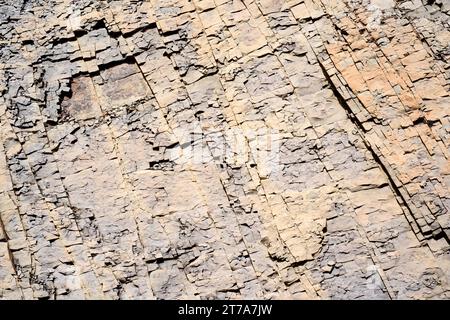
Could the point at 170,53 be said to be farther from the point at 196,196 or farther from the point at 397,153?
the point at 397,153

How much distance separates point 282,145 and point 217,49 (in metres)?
1.83

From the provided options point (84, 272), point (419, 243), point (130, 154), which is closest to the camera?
point (419, 243)

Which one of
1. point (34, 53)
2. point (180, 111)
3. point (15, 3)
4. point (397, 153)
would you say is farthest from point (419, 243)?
point (15, 3)

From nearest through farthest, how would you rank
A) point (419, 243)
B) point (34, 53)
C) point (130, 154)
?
1. point (419, 243)
2. point (130, 154)
3. point (34, 53)

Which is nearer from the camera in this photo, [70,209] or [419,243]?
[419,243]

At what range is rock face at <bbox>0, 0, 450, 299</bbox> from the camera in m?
6.74

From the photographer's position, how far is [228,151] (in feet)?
24.2

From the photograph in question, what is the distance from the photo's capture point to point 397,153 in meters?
6.80

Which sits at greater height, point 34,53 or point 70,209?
point 34,53

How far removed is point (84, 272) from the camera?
709 centimetres

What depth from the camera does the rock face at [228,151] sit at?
22.1ft

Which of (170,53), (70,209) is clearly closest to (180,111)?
(170,53)
